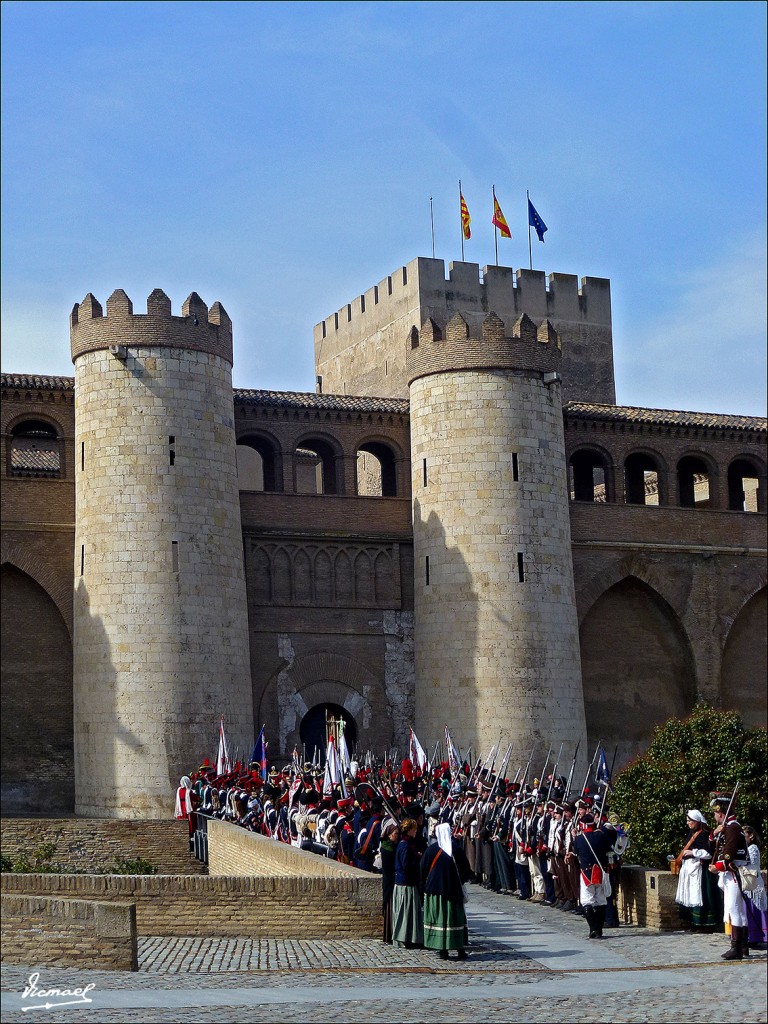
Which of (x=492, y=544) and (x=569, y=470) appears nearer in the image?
(x=492, y=544)

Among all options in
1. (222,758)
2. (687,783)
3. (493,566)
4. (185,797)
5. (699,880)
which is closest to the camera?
(699,880)

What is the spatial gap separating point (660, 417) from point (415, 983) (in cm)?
2574

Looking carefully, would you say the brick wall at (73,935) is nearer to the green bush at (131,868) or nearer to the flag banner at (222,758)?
the green bush at (131,868)

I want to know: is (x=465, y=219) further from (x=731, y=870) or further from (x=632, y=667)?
(x=731, y=870)

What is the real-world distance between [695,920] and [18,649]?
734 inches

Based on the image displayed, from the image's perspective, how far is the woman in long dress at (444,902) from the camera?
1559 centimetres

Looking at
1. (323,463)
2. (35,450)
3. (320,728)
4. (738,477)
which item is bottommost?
(320,728)

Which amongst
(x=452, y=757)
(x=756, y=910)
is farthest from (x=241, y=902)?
(x=452, y=757)

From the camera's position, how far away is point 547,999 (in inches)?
517

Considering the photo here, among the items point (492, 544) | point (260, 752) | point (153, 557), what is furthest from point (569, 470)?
point (260, 752)

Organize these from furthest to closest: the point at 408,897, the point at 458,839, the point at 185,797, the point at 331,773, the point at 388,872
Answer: the point at 185,797
the point at 331,773
the point at 458,839
the point at 388,872
the point at 408,897

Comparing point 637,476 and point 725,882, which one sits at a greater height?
point 637,476

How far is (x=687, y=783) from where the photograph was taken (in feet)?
70.1

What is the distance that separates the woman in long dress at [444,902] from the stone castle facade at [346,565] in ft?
50.9
